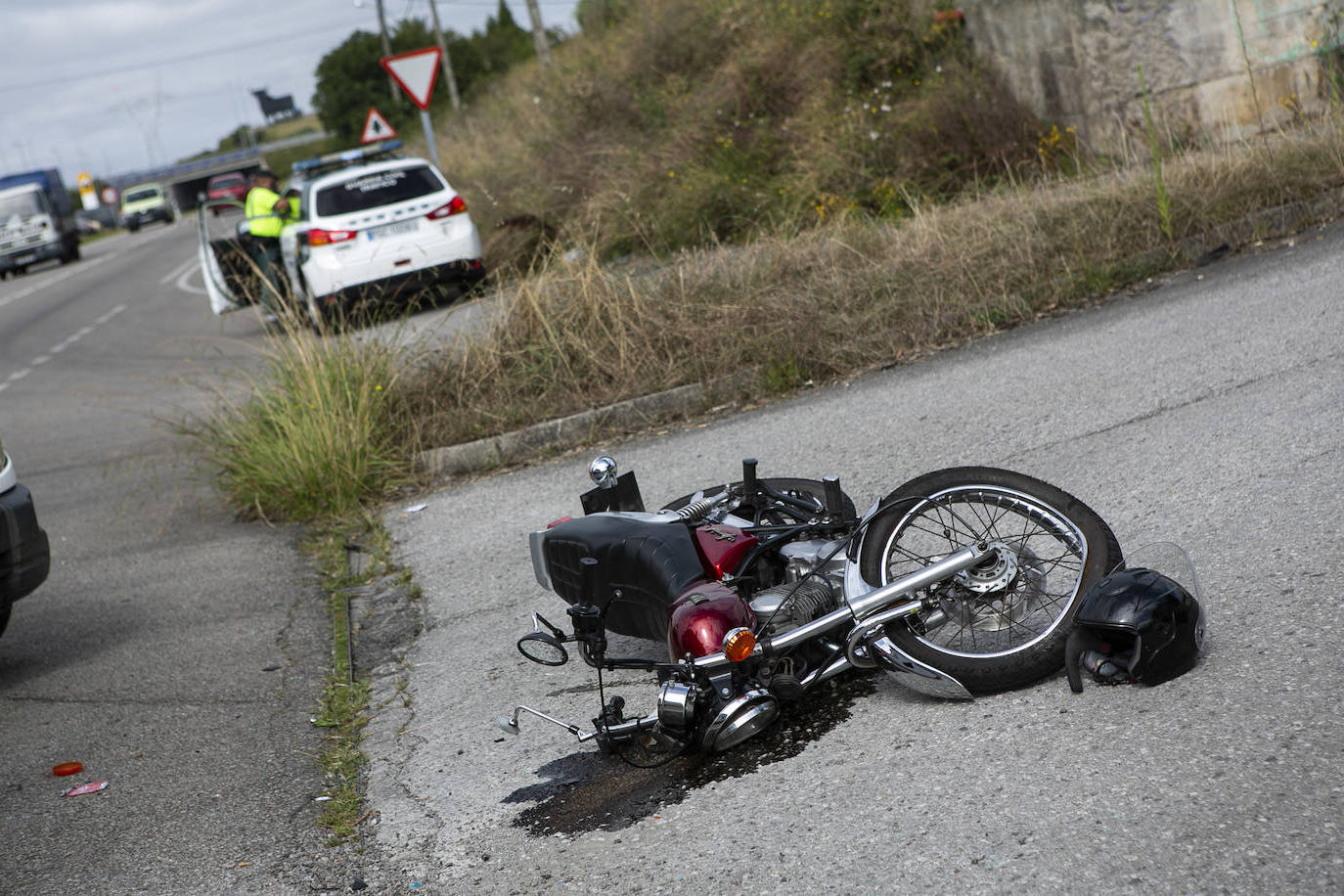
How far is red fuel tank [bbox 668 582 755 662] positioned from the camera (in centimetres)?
359

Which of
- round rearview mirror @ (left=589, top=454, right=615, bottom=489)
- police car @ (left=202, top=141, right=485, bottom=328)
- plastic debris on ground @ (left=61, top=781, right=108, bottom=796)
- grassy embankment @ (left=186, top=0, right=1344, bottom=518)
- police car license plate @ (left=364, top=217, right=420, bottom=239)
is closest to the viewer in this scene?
plastic debris on ground @ (left=61, top=781, right=108, bottom=796)

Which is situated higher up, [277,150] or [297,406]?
[277,150]

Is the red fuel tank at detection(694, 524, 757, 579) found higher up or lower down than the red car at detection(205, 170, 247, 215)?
lower down

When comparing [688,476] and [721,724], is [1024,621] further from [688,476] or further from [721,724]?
[688,476]

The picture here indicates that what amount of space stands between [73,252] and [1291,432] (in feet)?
145

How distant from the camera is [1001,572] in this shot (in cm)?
368

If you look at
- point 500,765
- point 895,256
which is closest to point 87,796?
point 500,765

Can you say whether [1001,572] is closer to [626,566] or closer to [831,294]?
[626,566]

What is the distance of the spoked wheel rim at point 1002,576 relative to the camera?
3.68m

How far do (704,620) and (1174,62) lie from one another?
434 inches

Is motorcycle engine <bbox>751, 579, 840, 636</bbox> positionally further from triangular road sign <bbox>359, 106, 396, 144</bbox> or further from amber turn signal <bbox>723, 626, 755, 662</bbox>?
triangular road sign <bbox>359, 106, 396, 144</bbox>

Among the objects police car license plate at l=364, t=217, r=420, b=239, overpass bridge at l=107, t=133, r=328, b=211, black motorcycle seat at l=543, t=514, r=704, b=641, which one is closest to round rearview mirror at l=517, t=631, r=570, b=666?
black motorcycle seat at l=543, t=514, r=704, b=641

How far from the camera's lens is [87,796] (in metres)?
4.35

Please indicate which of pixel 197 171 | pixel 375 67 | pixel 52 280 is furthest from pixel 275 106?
pixel 52 280
